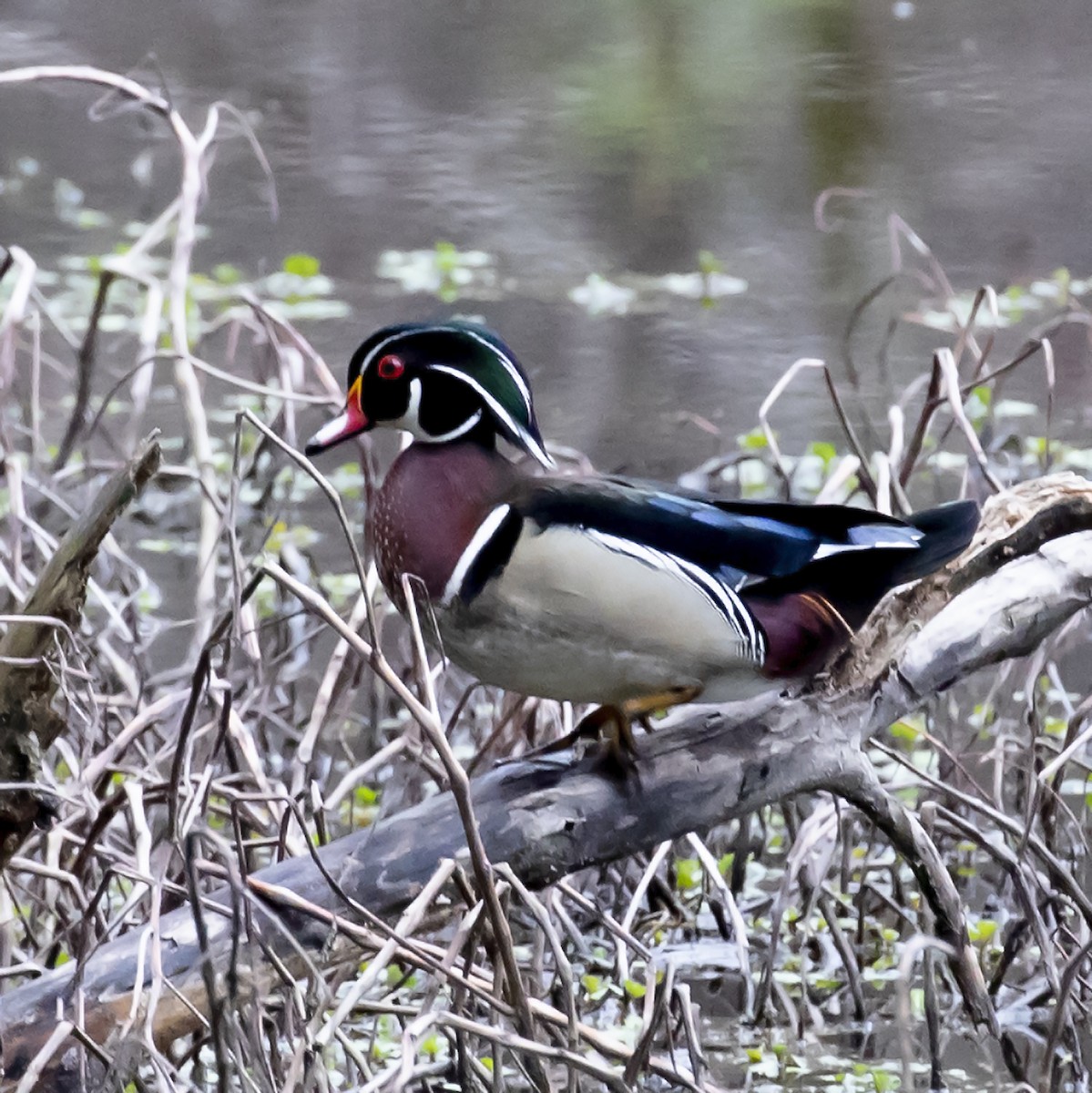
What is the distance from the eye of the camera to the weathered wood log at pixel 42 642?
1849 mm

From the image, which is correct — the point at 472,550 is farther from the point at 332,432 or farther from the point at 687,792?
the point at 687,792

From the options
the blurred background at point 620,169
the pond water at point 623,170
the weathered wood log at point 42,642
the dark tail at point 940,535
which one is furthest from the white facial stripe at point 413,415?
the blurred background at point 620,169

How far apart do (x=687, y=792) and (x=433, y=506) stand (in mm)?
442

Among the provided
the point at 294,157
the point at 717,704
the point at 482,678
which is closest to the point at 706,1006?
the point at 717,704

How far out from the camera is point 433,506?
2.00 m

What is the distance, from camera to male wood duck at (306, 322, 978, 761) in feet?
6.40

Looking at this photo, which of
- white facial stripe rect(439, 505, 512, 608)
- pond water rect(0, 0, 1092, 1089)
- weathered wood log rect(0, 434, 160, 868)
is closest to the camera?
weathered wood log rect(0, 434, 160, 868)

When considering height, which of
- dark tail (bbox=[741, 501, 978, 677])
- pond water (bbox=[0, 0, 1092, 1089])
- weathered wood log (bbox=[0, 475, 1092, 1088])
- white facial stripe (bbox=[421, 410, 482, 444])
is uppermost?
white facial stripe (bbox=[421, 410, 482, 444])

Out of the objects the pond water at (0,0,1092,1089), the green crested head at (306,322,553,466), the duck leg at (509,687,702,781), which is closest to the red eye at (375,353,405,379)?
the green crested head at (306,322,553,466)

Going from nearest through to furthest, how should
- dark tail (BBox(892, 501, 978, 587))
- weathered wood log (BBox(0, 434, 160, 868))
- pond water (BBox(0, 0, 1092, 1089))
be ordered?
weathered wood log (BBox(0, 434, 160, 868)), dark tail (BBox(892, 501, 978, 587)), pond water (BBox(0, 0, 1092, 1089))

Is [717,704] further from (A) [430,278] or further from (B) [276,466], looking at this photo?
(A) [430,278]

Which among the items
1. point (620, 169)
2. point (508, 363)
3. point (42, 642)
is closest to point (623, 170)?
point (620, 169)

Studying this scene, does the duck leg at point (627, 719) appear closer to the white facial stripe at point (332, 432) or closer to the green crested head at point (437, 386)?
the green crested head at point (437, 386)

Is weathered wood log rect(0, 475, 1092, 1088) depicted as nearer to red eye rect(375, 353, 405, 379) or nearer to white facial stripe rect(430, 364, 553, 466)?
white facial stripe rect(430, 364, 553, 466)
